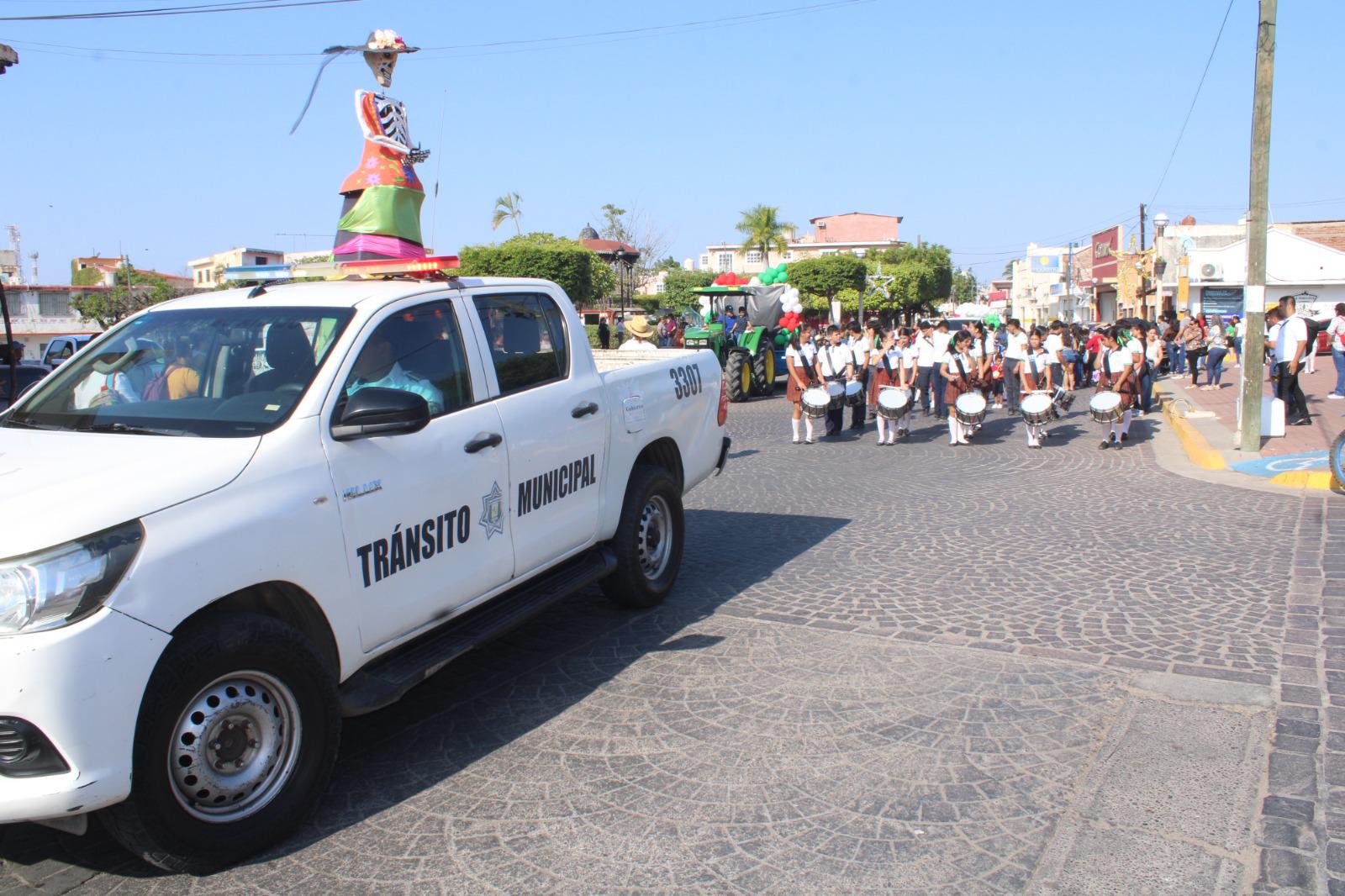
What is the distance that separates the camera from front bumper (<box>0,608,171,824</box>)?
287cm

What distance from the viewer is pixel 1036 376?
14727 millimetres

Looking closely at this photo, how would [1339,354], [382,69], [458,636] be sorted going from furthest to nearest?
1. [1339,354]
2. [382,69]
3. [458,636]

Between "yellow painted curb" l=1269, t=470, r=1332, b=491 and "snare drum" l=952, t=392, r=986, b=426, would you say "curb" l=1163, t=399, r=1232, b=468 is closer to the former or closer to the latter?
"yellow painted curb" l=1269, t=470, r=1332, b=491

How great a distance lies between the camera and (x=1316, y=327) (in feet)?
54.4

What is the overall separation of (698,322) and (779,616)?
19716mm

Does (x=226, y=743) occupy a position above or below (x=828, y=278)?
below

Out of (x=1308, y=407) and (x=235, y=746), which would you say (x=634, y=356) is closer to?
(x=235, y=746)

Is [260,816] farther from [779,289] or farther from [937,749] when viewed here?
[779,289]

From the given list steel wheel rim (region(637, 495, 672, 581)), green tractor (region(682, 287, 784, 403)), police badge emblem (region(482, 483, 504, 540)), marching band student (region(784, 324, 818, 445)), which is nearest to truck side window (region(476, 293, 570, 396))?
police badge emblem (region(482, 483, 504, 540))

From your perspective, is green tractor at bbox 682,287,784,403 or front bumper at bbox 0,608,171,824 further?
green tractor at bbox 682,287,784,403

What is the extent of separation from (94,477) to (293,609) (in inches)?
32.6

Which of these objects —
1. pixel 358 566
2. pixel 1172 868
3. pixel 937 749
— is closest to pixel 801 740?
pixel 937 749

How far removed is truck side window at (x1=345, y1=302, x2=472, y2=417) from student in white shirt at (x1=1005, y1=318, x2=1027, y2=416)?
41.5ft

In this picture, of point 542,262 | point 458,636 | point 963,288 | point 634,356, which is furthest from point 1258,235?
point 963,288
